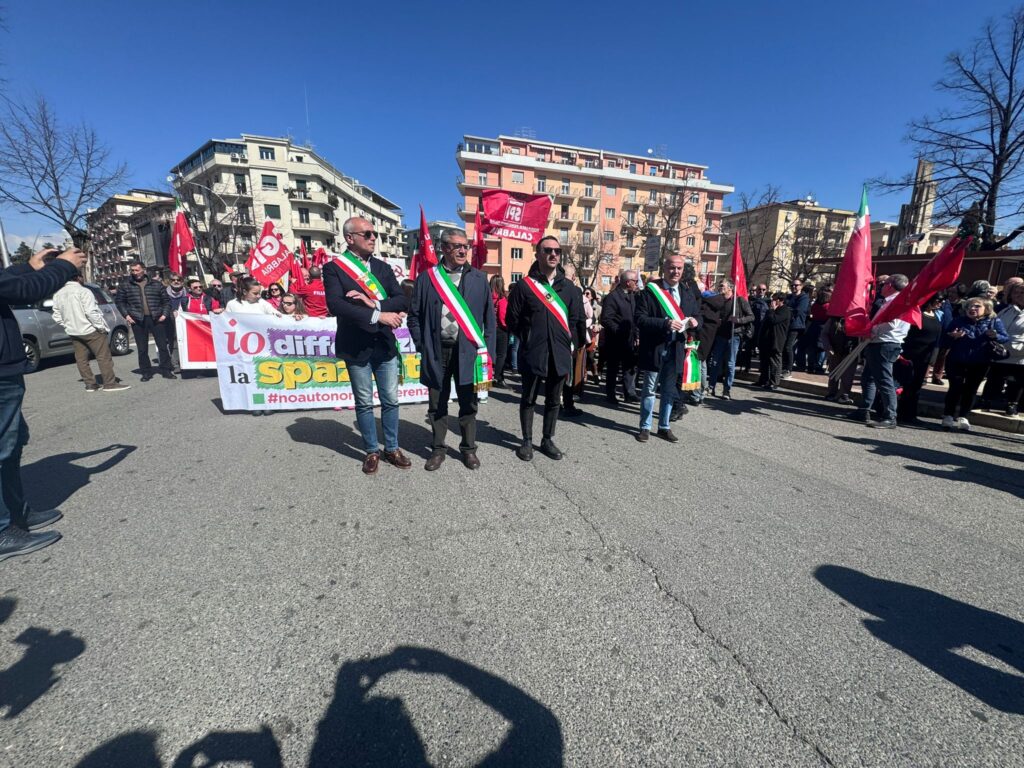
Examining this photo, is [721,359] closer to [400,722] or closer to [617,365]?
[617,365]

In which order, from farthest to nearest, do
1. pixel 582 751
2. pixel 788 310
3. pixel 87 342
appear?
pixel 788 310 < pixel 87 342 < pixel 582 751

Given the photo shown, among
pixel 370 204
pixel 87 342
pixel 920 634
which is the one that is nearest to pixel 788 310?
pixel 920 634

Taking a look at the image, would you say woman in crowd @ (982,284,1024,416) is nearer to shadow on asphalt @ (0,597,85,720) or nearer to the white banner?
the white banner

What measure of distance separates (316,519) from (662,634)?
2342 millimetres

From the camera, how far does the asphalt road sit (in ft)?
5.10

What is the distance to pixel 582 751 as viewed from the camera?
1513mm

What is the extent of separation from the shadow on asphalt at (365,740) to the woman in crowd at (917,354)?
7070mm

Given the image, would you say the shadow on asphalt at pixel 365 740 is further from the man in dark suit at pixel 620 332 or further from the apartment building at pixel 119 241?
the apartment building at pixel 119 241

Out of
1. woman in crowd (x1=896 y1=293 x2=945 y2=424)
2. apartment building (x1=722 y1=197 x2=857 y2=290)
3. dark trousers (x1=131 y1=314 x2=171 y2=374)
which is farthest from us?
apartment building (x1=722 y1=197 x2=857 y2=290)

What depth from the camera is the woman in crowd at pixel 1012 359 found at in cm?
540

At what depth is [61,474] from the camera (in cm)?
377

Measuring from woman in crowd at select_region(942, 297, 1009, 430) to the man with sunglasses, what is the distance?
5.41 meters

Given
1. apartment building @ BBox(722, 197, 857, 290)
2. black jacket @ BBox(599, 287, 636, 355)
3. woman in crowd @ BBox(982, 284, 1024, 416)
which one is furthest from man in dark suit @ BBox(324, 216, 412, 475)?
apartment building @ BBox(722, 197, 857, 290)

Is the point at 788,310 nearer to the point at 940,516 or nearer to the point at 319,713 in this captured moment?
the point at 940,516
